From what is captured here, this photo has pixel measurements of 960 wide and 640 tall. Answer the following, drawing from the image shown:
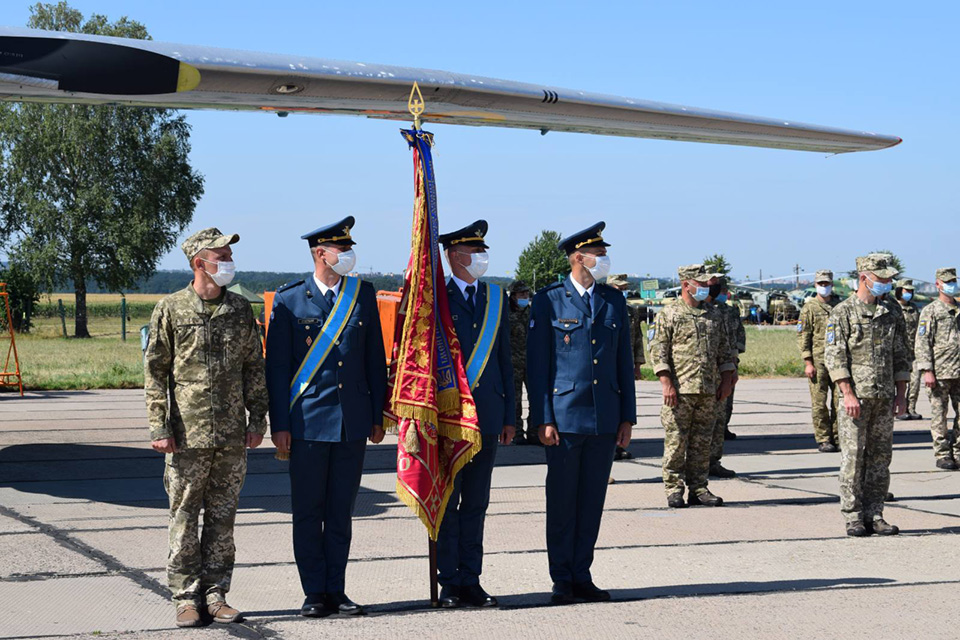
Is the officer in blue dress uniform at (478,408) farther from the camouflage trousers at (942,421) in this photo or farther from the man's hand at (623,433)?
the camouflage trousers at (942,421)

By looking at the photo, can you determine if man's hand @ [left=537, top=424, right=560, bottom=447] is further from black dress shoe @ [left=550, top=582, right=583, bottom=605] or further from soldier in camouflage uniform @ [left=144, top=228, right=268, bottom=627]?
soldier in camouflage uniform @ [left=144, top=228, right=268, bottom=627]

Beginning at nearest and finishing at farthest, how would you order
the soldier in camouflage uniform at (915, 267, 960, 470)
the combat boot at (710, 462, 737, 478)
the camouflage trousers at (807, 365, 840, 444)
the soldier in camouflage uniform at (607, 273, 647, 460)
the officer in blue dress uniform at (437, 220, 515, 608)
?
the officer in blue dress uniform at (437, 220, 515, 608), the combat boot at (710, 462, 737, 478), the soldier in camouflage uniform at (915, 267, 960, 470), the soldier in camouflage uniform at (607, 273, 647, 460), the camouflage trousers at (807, 365, 840, 444)

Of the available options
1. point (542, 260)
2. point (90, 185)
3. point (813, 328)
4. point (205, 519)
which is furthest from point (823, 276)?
point (542, 260)

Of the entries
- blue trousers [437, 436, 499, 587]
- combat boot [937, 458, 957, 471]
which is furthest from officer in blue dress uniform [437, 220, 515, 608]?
combat boot [937, 458, 957, 471]

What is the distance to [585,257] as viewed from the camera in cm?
598

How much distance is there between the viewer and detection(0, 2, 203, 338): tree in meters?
48.3

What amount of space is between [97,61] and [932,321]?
8.23 m

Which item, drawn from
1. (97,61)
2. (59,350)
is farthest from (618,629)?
(59,350)

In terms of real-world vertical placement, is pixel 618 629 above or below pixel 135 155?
below

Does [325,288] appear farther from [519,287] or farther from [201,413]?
[519,287]

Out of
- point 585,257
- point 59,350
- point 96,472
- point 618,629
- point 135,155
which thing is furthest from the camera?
point 135,155

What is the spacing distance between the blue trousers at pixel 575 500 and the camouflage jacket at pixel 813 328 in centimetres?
691

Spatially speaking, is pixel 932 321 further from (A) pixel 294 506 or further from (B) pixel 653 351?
(A) pixel 294 506

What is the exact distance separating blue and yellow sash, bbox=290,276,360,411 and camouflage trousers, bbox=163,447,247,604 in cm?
42
